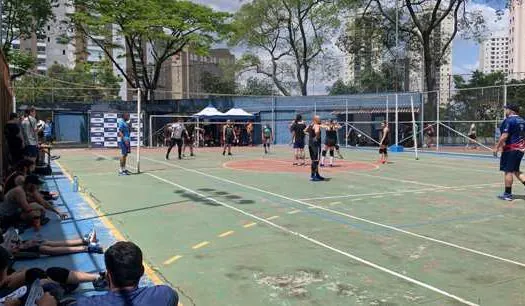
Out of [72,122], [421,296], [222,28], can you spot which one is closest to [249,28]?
[222,28]

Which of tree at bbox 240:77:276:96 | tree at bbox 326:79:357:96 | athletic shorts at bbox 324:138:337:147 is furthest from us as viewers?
tree at bbox 240:77:276:96

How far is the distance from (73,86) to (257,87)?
24.2m

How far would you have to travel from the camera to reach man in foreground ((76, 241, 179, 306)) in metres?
3.53

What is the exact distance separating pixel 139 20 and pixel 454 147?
2346 centimetres

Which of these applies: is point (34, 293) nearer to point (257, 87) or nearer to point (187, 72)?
point (257, 87)

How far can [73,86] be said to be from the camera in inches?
2739

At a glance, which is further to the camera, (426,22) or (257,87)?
(257,87)

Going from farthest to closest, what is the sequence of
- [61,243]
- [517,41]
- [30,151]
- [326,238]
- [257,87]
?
[517,41] → [257,87] → [30,151] → [326,238] → [61,243]

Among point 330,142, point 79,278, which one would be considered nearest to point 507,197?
point 330,142

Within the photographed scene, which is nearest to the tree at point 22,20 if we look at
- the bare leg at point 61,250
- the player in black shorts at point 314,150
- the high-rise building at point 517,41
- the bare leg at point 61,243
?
the player in black shorts at point 314,150

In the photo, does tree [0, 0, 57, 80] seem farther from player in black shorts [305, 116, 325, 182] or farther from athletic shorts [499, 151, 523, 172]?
athletic shorts [499, 151, 523, 172]

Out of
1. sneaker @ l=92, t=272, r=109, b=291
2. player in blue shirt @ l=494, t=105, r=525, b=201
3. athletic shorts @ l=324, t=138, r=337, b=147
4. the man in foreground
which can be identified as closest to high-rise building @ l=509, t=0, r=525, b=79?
athletic shorts @ l=324, t=138, r=337, b=147

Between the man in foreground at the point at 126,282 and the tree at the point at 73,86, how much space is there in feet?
110

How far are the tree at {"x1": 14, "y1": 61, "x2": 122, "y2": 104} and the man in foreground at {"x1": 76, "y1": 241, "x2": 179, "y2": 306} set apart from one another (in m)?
33.6
